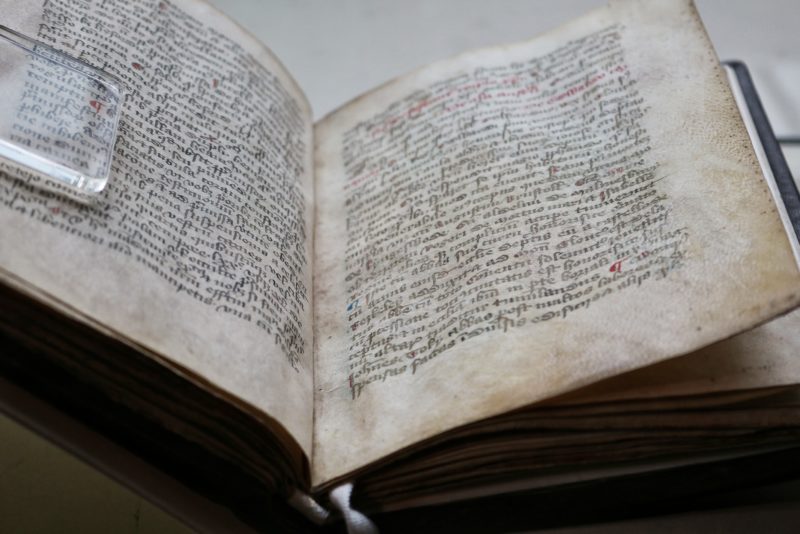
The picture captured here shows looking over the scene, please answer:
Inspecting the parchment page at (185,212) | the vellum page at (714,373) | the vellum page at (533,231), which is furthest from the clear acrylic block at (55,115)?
the vellum page at (714,373)

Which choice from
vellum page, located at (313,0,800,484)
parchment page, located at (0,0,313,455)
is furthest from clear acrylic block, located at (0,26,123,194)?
vellum page, located at (313,0,800,484)

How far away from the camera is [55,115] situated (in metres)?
0.64

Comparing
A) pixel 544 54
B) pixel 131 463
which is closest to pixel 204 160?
pixel 131 463

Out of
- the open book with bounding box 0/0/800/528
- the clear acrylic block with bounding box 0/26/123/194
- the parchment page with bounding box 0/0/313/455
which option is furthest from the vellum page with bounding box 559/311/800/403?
the clear acrylic block with bounding box 0/26/123/194

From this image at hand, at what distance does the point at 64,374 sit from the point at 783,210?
50 centimetres

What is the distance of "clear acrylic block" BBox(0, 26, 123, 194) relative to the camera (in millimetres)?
593

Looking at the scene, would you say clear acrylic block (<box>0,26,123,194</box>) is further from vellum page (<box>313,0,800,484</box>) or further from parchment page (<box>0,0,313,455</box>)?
vellum page (<box>313,0,800,484</box>)

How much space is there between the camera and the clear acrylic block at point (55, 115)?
593 millimetres

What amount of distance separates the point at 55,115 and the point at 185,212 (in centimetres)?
11

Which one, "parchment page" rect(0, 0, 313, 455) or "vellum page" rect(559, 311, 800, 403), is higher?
"parchment page" rect(0, 0, 313, 455)

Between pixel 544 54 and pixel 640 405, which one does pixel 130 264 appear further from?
pixel 544 54

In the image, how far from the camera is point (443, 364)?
2.05 ft

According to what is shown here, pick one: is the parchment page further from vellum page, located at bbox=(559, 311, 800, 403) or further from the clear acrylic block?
vellum page, located at bbox=(559, 311, 800, 403)

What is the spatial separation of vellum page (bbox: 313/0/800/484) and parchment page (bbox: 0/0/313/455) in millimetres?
44
